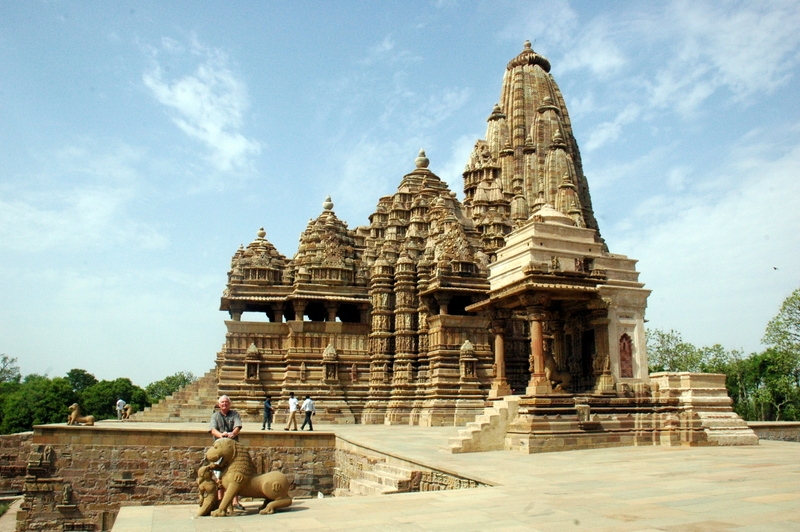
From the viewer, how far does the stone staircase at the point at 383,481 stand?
42.4ft

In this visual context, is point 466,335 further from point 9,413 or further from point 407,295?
point 9,413

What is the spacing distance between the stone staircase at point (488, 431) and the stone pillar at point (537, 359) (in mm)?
649

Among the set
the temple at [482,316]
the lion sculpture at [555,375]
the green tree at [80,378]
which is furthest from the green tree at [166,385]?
the lion sculpture at [555,375]

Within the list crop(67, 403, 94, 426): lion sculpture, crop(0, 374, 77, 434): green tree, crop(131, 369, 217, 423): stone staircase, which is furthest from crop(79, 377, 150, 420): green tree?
crop(67, 403, 94, 426): lion sculpture

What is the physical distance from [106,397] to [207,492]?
207 ft

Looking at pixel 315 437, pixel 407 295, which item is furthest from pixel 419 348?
pixel 315 437

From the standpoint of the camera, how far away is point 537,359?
57.5 ft

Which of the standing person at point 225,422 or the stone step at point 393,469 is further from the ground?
the standing person at point 225,422

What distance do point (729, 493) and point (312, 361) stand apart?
1008 inches

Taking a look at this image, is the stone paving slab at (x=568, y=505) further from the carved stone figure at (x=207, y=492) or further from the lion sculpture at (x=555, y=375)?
the lion sculpture at (x=555, y=375)

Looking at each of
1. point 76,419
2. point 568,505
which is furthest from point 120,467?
point 568,505

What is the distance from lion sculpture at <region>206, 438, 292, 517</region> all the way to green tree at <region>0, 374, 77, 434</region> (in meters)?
50.4

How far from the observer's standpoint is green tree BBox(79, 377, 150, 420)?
6419cm

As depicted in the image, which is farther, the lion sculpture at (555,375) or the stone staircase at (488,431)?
the lion sculpture at (555,375)
